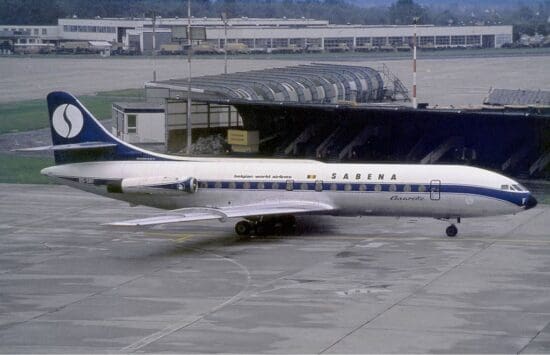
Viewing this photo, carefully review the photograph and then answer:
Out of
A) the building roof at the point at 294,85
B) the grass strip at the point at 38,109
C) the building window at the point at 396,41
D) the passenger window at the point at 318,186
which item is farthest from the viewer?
the building window at the point at 396,41

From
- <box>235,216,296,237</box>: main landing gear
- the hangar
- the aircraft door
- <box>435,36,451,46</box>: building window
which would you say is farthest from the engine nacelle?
<box>435,36,451,46</box>: building window

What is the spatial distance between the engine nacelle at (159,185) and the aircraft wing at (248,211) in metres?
0.86

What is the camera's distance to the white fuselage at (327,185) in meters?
42.2

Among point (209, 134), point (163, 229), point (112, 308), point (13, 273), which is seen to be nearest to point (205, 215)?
point (163, 229)

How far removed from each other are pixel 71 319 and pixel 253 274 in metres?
7.81

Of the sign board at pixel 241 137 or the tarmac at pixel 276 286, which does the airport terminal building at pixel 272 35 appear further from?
the tarmac at pixel 276 286

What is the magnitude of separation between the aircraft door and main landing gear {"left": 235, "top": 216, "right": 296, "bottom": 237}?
596 centimetres

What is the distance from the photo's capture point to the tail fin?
44906 millimetres

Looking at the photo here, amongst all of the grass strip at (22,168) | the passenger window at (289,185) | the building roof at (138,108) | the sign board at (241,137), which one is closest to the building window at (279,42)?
the building roof at (138,108)

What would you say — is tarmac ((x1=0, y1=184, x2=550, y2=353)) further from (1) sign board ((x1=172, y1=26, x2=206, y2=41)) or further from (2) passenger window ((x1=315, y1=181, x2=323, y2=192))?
(1) sign board ((x1=172, y1=26, x2=206, y2=41))

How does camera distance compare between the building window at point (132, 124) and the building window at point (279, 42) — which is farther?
the building window at point (279, 42)

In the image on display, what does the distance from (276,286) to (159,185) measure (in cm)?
1051

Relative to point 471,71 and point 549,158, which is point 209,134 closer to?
point 549,158

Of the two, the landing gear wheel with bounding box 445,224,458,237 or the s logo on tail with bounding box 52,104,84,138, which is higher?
the s logo on tail with bounding box 52,104,84,138
